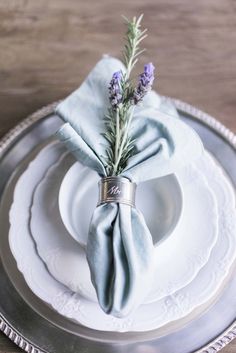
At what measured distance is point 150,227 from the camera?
0.62 m

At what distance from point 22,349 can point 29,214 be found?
15 centimetres

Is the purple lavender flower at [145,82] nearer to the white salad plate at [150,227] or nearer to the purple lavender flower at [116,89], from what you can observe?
the purple lavender flower at [116,89]

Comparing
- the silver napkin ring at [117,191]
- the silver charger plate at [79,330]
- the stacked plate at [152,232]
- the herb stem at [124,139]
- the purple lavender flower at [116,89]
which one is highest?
the purple lavender flower at [116,89]

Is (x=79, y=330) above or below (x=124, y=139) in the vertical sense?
below

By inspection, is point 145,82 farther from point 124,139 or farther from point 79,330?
point 79,330

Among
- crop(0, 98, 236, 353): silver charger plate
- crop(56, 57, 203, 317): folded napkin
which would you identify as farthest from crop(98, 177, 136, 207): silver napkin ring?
crop(0, 98, 236, 353): silver charger plate

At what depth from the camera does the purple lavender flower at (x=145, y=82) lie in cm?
53

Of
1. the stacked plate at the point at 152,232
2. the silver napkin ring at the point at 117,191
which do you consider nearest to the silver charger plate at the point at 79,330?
the stacked plate at the point at 152,232

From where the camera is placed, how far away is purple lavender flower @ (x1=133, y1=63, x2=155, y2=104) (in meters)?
0.53

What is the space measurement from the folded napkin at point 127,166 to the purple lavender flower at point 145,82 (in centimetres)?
7

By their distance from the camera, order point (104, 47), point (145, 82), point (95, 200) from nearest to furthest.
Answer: point (145, 82), point (95, 200), point (104, 47)

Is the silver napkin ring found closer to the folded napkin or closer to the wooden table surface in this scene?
the folded napkin

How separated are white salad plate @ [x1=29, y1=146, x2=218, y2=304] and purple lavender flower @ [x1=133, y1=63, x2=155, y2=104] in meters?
0.13

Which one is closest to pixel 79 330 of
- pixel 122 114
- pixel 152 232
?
pixel 152 232
